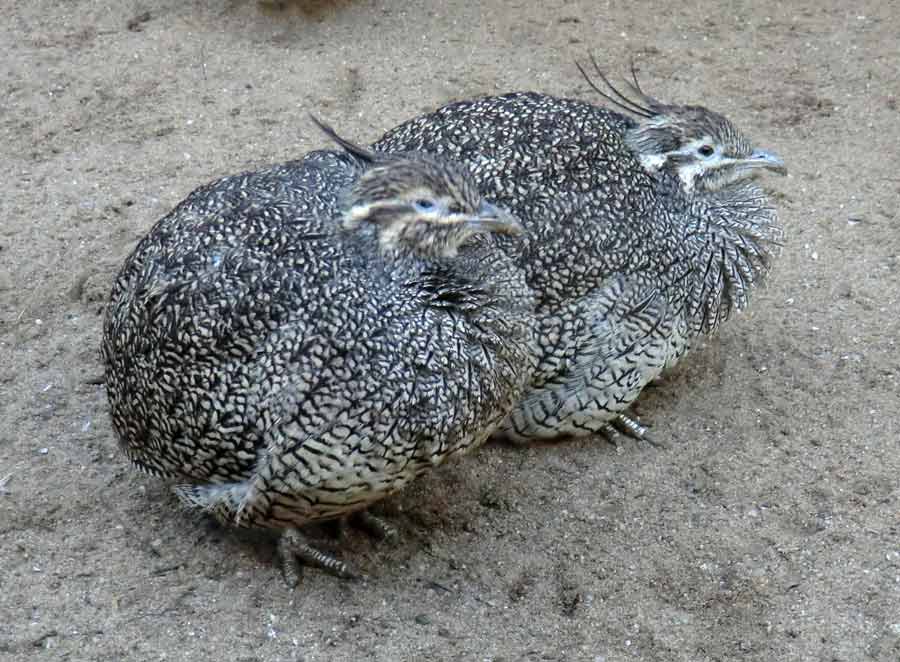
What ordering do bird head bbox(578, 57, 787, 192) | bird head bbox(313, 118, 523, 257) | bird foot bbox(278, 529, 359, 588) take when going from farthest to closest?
bird head bbox(578, 57, 787, 192)
bird foot bbox(278, 529, 359, 588)
bird head bbox(313, 118, 523, 257)

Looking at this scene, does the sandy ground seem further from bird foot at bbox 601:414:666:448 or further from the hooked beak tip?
the hooked beak tip

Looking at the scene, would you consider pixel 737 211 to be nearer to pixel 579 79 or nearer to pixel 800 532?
pixel 800 532

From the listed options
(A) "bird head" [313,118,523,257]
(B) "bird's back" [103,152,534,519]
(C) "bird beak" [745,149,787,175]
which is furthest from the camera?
(C) "bird beak" [745,149,787,175]

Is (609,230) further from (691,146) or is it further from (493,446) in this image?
(493,446)

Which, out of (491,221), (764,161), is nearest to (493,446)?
(491,221)

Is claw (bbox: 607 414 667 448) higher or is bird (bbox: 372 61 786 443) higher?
bird (bbox: 372 61 786 443)

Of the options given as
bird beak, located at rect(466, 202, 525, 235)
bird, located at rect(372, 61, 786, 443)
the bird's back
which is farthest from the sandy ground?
bird beak, located at rect(466, 202, 525, 235)

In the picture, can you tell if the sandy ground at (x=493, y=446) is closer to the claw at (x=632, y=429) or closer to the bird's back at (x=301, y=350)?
the claw at (x=632, y=429)

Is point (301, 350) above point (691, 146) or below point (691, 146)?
below
